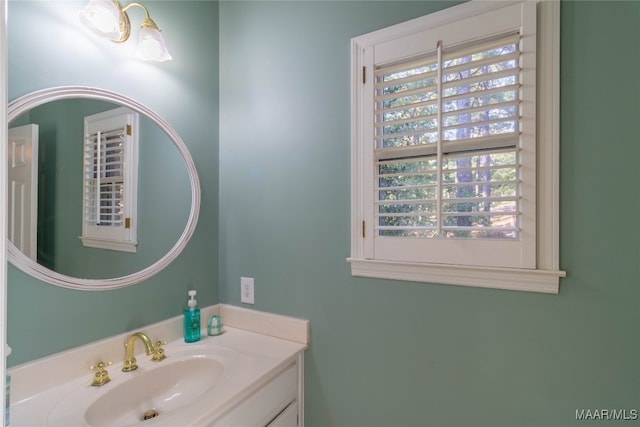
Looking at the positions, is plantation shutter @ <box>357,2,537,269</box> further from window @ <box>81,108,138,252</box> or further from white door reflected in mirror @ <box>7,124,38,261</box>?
white door reflected in mirror @ <box>7,124,38,261</box>

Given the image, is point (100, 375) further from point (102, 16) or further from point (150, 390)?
point (102, 16)

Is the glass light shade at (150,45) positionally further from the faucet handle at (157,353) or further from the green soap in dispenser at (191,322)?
the faucet handle at (157,353)

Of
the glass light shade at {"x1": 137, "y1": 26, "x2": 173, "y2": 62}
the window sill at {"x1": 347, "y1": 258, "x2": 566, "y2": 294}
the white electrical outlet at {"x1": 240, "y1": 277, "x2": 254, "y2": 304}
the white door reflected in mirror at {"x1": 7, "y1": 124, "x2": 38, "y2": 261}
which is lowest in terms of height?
the white electrical outlet at {"x1": 240, "y1": 277, "x2": 254, "y2": 304}

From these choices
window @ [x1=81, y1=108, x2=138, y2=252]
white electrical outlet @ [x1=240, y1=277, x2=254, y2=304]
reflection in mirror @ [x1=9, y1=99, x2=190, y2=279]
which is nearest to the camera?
reflection in mirror @ [x1=9, y1=99, x2=190, y2=279]

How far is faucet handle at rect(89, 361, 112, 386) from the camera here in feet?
3.32

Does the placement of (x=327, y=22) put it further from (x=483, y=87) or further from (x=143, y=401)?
(x=143, y=401)

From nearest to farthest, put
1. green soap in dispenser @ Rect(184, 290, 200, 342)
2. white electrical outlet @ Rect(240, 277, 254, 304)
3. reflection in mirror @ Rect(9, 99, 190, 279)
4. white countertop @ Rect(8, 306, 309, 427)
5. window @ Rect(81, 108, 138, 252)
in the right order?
white countertop @ Rect(8, 306, 309, 427)
reflection in mirror @ Rect(9, 99, 190, 279)
window @ Rect(81, 108, 138, 252)
green soap in dispenser @ Rect(184, 290, 200, 342)
white electrical outlet @ Rect(240, 277, 254, 304)

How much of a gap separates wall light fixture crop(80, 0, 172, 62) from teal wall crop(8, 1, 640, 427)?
76 millimetres

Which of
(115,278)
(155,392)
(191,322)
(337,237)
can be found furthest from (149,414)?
(337,237)

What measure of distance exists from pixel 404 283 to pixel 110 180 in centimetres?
118

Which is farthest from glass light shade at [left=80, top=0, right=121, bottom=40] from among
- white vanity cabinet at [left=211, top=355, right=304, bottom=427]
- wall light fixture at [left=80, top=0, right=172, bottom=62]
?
white vanity cabinet at [left=211, top=355, right=304, bottom=427]

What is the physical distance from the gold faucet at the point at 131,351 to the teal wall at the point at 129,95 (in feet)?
0.22

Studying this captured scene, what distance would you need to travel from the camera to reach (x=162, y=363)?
1.18 m

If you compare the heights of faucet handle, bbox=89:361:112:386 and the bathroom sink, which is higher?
faucet handle, bbox=89:361:112:386
